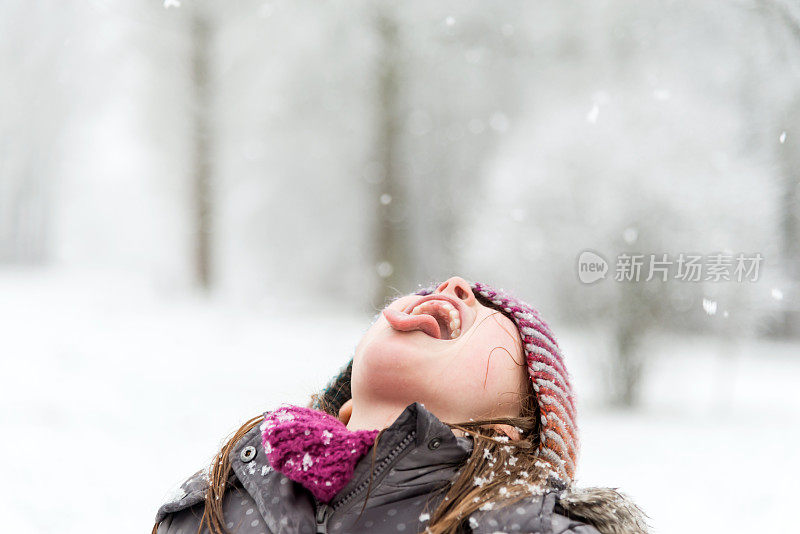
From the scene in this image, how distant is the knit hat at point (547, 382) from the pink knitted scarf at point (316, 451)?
0.93 feet

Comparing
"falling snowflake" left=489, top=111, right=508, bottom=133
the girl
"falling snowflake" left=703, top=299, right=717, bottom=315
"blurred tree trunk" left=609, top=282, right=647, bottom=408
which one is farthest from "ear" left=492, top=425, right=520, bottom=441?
"falling snowflake" left=489, top=111, right=508, bottom=133

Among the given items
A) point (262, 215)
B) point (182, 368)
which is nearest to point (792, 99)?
point (182, 368)

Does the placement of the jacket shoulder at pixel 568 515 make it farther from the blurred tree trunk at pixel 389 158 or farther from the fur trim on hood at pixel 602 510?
the blurred tree trunk at pixel 389 158

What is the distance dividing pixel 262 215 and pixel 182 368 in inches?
99.0

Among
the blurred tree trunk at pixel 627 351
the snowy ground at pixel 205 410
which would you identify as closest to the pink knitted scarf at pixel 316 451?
the snowy ground at pixel 205 410

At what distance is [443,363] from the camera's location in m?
0.93

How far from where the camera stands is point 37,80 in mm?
4227

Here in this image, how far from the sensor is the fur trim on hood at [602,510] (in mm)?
795

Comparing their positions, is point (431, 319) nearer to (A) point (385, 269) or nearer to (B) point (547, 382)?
(B) point (547, 382)

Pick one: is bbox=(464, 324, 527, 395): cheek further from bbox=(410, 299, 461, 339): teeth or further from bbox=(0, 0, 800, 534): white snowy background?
bbox=(0, 0, 800, 534): white snowy background

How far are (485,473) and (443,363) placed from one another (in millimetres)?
167

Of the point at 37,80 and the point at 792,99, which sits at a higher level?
the point at 37,80

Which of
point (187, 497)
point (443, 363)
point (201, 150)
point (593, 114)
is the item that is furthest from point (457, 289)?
point (201, 150)

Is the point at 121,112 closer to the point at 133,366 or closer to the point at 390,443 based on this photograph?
the point at 133,366
